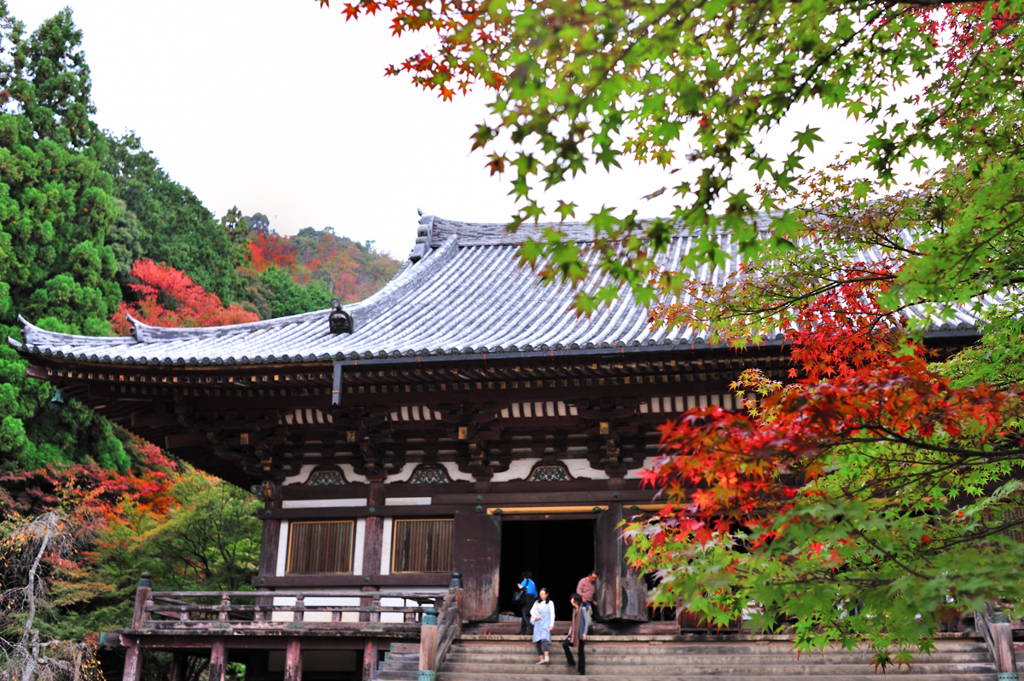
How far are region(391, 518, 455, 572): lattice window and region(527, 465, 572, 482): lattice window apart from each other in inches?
53.1

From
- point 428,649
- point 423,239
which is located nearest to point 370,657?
point 428,649

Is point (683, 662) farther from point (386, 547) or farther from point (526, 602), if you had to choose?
point (386, 547)

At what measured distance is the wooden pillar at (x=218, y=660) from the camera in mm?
11570

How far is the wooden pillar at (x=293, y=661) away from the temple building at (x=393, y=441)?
0.09 ft

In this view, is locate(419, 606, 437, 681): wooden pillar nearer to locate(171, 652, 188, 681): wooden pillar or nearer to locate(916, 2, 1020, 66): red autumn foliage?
locate(171, 652, 188, 681): wooden pillar

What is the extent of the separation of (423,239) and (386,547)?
30.7ft

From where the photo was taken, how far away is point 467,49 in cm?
428

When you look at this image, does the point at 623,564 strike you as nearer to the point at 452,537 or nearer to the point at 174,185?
the point at 452,537

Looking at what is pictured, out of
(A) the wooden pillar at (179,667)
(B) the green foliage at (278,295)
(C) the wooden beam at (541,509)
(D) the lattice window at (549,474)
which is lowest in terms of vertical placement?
(A) the wooden pillar at (179,667)

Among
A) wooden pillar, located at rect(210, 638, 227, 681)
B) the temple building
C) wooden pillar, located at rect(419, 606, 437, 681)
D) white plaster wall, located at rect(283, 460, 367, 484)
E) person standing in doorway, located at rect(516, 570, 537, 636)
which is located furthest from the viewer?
white plaster wall, located at rect(283, 460, 367, 484)

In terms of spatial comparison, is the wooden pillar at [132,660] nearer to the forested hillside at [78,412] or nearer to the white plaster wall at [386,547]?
the forested hillside at [78,412]

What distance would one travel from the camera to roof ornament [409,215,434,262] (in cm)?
1970

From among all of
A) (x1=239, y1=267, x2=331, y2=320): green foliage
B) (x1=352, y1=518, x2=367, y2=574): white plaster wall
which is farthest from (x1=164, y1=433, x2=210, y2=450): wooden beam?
(x1=239, y1=267, x2=331, y2=320): green foliage

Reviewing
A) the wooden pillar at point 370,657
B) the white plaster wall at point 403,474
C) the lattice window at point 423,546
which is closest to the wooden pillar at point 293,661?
the wooden pillar at point 370,657
